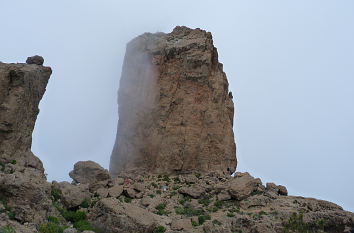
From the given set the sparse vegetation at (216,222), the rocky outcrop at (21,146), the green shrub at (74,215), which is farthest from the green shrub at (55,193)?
the sparse vegetation at (216,222)

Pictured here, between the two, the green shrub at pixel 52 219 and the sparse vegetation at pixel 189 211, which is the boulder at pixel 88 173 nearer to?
the sparse vegetation at pixel 189 211

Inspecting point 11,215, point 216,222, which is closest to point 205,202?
point 216,222

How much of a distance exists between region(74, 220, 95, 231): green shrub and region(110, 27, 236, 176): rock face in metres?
12.6

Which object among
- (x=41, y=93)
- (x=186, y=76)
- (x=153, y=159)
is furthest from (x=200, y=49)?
(x=41, y=93)

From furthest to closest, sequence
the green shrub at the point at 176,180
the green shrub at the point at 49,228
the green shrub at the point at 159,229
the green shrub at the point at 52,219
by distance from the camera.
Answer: the green shrub at the point at 176,180
the green shrub at the point at 159,229
the green shrub at the point at 52,219
the green shrub at the point at 49,228

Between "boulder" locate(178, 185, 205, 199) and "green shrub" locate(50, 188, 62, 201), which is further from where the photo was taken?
"boulder" locate(178, 185, 205, 199)

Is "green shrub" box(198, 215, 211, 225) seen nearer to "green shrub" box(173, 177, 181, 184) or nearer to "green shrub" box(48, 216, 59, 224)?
"green shrub" box(173, 177, 181, 184)

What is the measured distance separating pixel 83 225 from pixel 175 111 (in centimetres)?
1734

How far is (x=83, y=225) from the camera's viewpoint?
20.6m

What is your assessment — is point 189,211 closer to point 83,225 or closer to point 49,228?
point 83,225

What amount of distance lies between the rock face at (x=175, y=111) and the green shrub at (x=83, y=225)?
12.6 metres

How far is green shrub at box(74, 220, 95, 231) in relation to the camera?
19.9 m

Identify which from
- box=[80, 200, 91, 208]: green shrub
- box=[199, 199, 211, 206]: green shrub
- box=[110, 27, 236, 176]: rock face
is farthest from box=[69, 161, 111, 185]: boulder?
box=[199, 199, 211, 206]: green shrub

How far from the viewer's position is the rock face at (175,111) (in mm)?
34000
